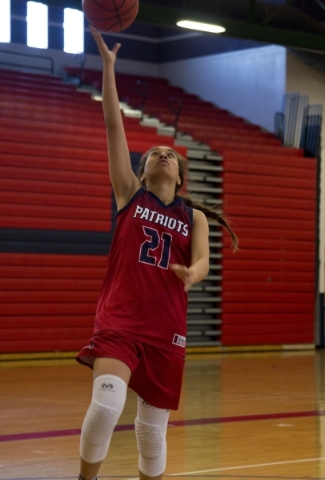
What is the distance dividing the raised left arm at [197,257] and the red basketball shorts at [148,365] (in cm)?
30

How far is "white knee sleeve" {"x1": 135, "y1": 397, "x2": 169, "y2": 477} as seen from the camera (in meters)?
3.59

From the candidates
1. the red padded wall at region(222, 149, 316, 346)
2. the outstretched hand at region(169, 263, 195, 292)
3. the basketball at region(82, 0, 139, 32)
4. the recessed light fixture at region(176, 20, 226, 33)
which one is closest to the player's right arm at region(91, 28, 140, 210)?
the outstretched hand at region(169, 263, 195, 292)

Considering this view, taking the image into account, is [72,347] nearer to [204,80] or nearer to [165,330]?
[204,80]

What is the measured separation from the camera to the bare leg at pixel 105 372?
337 cm

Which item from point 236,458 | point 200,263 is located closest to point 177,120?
point 236,458

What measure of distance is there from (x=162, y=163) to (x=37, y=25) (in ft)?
40.0

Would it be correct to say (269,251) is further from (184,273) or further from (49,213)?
(184,273)

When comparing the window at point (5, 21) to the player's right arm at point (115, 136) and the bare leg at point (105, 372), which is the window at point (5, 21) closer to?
the player's right arm at point (115, 136)

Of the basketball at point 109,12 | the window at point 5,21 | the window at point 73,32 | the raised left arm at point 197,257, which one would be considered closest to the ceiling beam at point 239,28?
the basketball at point 109,12

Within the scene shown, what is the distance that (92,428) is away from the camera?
3.30 m

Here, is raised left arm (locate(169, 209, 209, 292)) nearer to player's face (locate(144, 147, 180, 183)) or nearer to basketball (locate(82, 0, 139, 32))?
player's face (locate(144, 147, 180, 183))

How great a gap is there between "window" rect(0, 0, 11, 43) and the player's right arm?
11.5 m

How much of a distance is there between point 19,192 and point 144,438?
766 cm

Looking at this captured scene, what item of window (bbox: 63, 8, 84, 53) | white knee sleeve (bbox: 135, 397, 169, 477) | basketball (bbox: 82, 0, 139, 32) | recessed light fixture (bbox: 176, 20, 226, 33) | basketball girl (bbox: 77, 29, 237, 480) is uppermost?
window (bbox: 63, 8, 84, 53)
